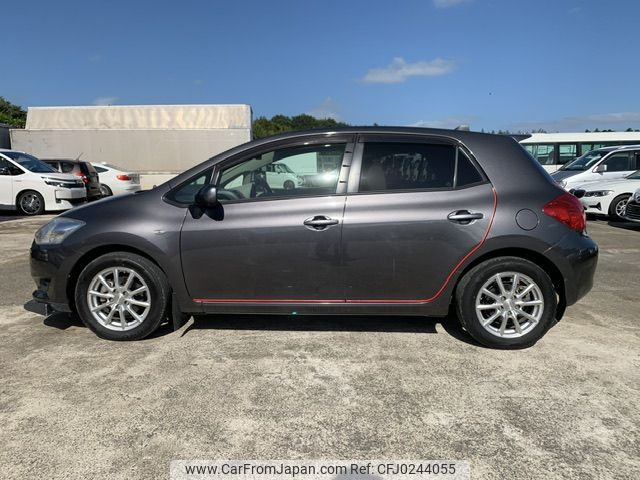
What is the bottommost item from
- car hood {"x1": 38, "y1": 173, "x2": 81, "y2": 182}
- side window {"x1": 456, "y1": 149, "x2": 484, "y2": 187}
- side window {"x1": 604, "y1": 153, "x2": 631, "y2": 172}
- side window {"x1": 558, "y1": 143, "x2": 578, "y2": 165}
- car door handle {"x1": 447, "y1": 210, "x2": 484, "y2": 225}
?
car door handle {"x1": 447, "y1": 210, "x2": 484, "y2": 225}

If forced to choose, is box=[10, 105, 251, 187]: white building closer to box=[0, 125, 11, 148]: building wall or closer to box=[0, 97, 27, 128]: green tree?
A: box=[0, 125, 11, 148]: building wall

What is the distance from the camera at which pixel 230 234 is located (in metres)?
3.53

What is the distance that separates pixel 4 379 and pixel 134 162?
20.9 meters

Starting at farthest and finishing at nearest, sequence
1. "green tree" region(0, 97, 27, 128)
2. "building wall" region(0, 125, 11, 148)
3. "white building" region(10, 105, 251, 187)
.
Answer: "green tree" region(0, 97, 27, 128) < "white building" region(10, 105, 251, 187) < "building wall" region(0, 125, 11, 148)

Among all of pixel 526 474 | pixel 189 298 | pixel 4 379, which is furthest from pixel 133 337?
pixel 526 474

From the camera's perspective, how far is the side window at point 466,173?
11.7 ft

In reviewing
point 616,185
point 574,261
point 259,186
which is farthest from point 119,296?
point 616,185

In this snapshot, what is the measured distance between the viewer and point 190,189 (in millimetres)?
3693

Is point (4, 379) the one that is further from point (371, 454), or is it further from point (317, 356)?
point (371, 454)

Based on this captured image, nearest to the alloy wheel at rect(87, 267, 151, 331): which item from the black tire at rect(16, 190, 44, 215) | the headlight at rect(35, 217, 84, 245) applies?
the headlight at rect(35, 217, 84, 245)

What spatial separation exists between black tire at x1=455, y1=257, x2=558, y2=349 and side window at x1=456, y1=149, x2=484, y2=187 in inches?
24.3

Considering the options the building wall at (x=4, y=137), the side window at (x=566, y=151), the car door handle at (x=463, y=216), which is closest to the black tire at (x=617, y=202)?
the car door handle at (x=463, y=216)

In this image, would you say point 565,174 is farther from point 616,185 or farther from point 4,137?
point 4,137

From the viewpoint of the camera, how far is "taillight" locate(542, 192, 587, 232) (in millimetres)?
3492
